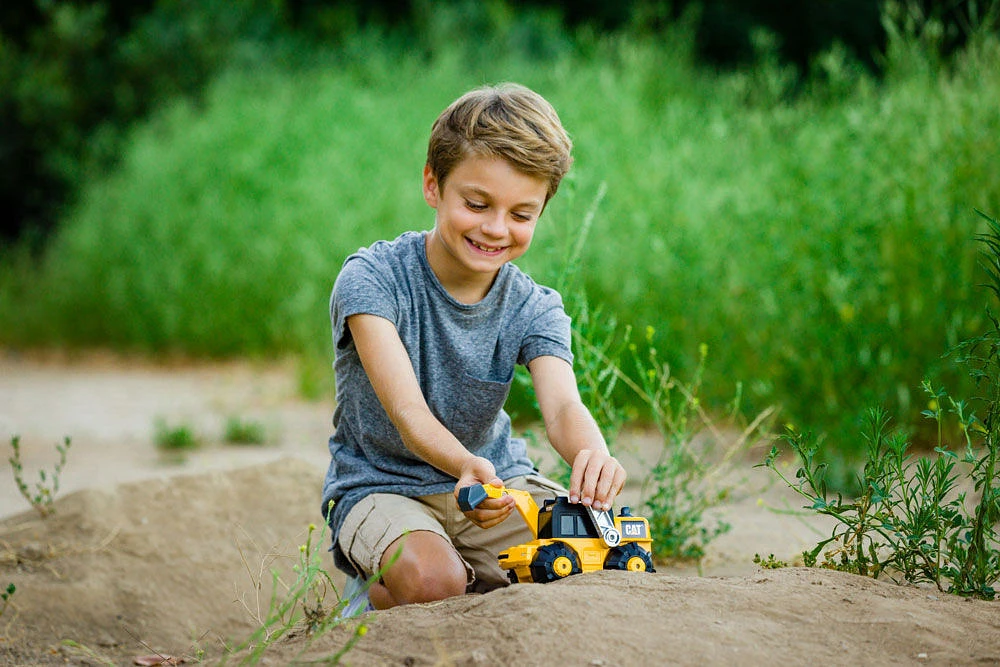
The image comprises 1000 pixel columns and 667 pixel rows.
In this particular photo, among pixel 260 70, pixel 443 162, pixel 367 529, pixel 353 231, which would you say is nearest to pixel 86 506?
pixel 367 529

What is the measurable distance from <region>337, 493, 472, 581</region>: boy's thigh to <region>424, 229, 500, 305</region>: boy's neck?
0.55 meters

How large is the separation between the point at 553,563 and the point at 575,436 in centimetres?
38

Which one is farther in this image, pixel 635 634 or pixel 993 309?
pixel 993 309

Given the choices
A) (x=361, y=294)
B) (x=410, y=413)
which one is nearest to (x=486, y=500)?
(x=410, y=413)

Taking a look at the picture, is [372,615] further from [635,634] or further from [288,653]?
[635,634]

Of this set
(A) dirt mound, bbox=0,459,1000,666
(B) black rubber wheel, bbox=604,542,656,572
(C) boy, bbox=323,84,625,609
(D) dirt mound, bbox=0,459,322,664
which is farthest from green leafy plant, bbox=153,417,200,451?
(B) black rubber wheel, bbox=604,542,656,572

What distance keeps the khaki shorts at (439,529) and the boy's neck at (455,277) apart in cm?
52

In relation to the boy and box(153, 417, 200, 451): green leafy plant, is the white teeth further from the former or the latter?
box(153, 417, 200, 451): green leafy plant

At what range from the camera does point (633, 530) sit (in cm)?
241

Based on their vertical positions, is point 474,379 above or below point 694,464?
above

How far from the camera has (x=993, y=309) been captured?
4449 millimetres

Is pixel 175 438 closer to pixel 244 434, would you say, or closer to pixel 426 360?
pixel 244 434

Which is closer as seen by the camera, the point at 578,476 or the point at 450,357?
Result: the point at 578,476

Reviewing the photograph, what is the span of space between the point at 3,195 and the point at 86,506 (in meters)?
11.7
